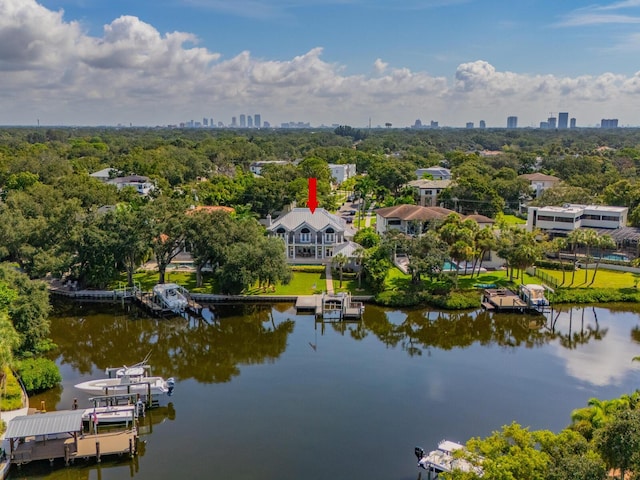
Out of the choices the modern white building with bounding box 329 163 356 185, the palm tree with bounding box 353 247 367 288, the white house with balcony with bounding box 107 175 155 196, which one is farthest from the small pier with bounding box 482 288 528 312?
the modern white building with bounding box 329 163 356 185

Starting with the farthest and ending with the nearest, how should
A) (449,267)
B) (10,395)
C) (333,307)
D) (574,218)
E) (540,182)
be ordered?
(540,182) < (574,218) < (449,267) < (333,307) < (10,395)

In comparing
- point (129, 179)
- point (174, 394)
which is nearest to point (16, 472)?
point (174, 394)

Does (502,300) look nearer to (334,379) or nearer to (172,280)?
(334,379)

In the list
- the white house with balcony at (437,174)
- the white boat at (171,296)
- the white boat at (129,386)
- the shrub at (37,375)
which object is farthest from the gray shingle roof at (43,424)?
the white house with balcony at (437,174)

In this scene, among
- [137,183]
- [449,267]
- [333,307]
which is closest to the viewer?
[333,307]

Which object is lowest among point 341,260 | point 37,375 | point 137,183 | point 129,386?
point 129,386

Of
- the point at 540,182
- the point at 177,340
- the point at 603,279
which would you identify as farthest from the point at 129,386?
the point at 540,182
